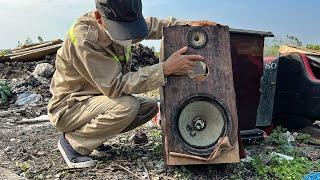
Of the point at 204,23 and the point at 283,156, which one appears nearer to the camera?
the point at 204,23

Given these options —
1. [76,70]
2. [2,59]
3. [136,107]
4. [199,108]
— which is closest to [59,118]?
[76,70]

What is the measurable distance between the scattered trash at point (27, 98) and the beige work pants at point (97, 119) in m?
4.09

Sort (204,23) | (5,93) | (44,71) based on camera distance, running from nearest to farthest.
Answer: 1. (204,23)
2. (5,93)
3. (44,71)

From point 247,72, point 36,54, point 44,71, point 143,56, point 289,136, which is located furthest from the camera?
point 143,56

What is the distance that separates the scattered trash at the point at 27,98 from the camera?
812 centimetres

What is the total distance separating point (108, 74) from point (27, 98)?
4.83 m

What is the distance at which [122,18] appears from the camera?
368 cm

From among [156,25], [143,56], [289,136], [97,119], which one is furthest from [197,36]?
[143,56]

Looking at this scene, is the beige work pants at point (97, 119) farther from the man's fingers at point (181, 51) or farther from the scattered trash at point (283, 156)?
the scattered trash at point (283, 156)

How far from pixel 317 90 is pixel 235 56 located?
101cm

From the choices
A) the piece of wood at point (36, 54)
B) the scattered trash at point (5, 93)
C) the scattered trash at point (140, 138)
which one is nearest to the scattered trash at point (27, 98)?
the scattered trash at point (5, 93)

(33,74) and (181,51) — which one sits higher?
(181,51)

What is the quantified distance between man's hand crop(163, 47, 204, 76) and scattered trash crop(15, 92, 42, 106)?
4932mm

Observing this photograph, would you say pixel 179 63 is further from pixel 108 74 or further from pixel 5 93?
pixel 5 93
